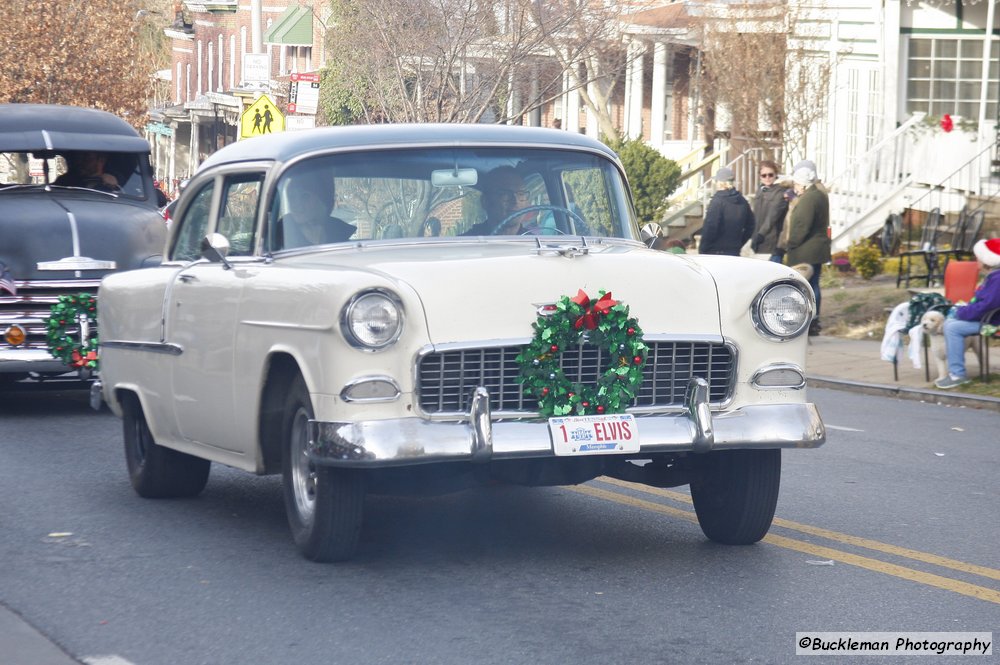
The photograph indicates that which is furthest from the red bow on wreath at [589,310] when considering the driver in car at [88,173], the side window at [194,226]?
the driver in car at [88,173]

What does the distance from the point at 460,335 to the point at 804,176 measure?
12.5 m

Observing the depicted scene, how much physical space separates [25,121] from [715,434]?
9.09m

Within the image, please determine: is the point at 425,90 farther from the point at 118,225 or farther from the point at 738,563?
the point at 738,563

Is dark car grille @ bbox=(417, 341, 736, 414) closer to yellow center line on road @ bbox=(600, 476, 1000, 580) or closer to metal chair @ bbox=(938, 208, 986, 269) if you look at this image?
yellow center line on road @ bbox=(600, 476, 1000, 580)

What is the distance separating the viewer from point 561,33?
2620 centimetres

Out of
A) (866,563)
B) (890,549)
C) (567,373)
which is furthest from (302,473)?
(890,549)

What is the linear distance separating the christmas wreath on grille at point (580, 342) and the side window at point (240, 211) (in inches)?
68.4

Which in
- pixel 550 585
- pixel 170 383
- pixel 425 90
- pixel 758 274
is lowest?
pixel 550 585

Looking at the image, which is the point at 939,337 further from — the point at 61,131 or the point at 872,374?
the point at 61,131

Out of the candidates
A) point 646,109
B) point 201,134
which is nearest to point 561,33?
point 646,109

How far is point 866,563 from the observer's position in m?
6.73

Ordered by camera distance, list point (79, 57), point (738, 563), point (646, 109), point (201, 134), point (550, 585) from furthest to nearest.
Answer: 1. point (201, 134)
2. point (646, 109)
3. point (79, 57)
4. point (738, 563)
5. point (550, 585)

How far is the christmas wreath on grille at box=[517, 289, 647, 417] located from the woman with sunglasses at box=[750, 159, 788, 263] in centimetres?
1239

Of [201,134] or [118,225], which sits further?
[201,134]
